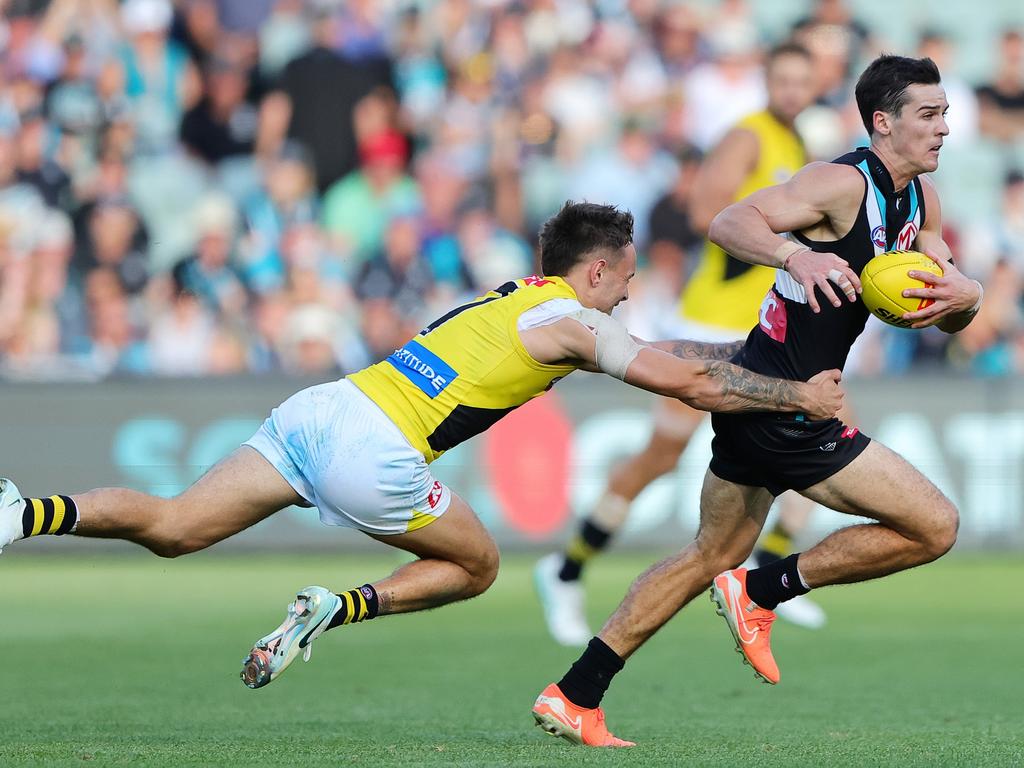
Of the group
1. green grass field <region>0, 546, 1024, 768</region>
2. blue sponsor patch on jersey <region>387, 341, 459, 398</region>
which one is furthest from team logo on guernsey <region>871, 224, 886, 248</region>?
green grass field <region>0, 546, 1024, 768</region>

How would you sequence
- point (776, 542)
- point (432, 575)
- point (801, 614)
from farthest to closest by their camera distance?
1. point (801, 614)
2. point (776, 542)
3. point (432, 575)

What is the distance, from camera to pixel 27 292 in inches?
619

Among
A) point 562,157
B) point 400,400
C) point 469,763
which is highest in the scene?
point 562,157

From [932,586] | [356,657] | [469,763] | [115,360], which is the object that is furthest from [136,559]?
[469,763]

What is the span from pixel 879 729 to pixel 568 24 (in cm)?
1248

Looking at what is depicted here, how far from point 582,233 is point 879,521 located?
5.33ft

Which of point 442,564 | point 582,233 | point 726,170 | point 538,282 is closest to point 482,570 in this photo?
point 442,564

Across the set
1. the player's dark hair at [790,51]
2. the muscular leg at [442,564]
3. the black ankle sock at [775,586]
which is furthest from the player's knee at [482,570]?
the player's dark hair at [790,51]

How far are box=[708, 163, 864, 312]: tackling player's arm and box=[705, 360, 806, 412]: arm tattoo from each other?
1.23ft

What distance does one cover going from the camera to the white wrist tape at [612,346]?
20.4 feet

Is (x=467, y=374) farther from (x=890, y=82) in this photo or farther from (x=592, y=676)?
(x=890, y=82)

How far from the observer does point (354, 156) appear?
1705cm

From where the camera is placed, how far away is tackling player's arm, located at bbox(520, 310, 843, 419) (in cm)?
621

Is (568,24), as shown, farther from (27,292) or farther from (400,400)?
(400,400)
